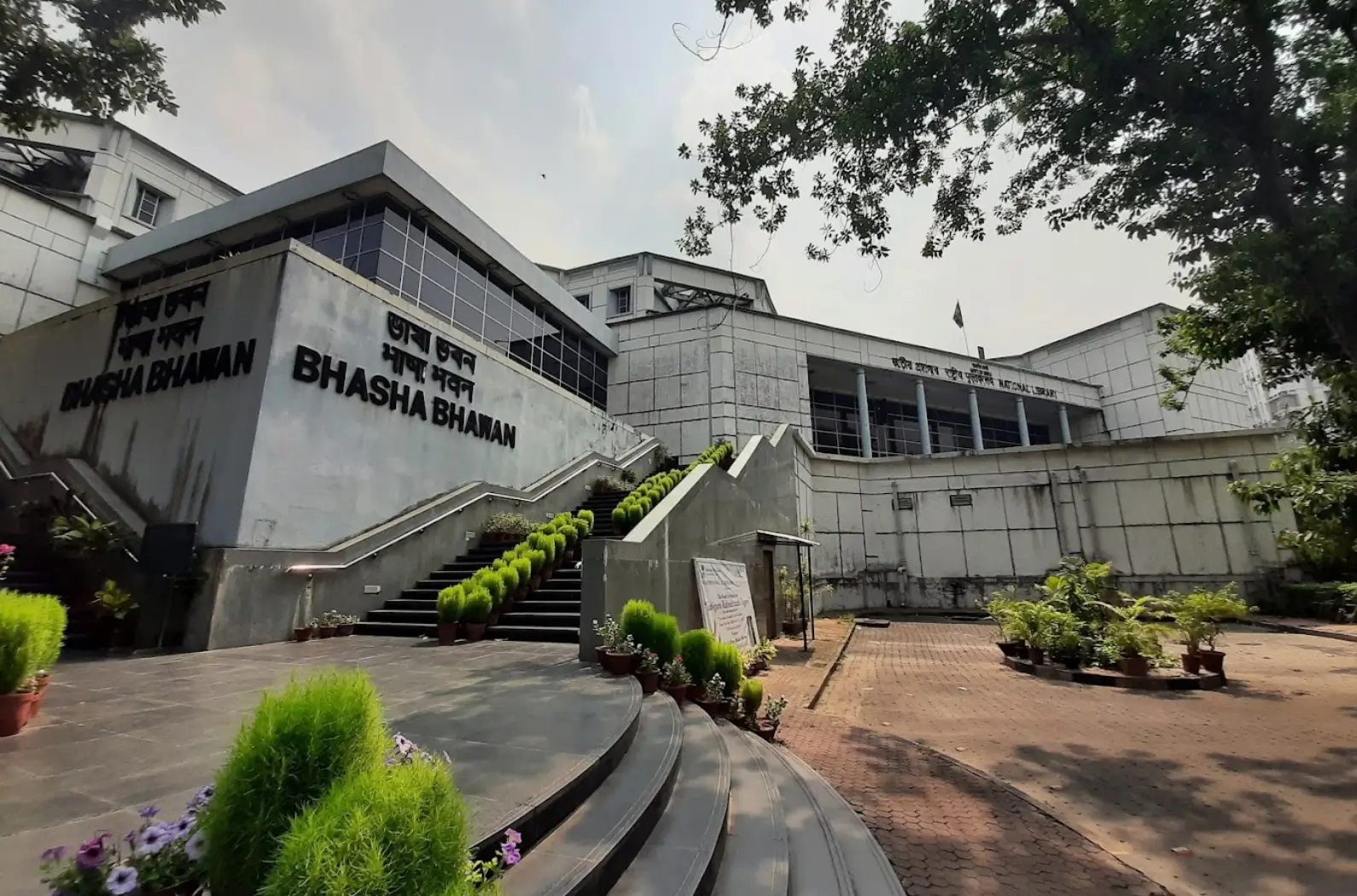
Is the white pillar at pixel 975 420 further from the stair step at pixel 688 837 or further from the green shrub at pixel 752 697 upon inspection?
the stair step at pixel 688 837

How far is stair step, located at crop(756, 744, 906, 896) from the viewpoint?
2.96m

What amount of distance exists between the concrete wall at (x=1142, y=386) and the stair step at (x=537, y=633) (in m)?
A: 29.3

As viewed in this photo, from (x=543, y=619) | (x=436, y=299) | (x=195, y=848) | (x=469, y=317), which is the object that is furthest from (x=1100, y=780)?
(x=469, y=317)

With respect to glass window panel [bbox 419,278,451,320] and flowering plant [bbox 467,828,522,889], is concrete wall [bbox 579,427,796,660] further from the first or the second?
glass window panel [bbox 419,278,451,320]

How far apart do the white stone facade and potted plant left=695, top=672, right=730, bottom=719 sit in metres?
16.3

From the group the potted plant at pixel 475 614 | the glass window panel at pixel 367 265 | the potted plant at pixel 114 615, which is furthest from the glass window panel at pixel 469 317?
the potted plant at pixel 114 615

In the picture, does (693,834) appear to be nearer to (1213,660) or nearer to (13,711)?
(13,711)

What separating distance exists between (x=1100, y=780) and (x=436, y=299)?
47.7 feet

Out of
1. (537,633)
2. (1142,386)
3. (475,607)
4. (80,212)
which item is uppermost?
(80,212)

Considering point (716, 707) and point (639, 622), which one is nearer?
point (716, 707)

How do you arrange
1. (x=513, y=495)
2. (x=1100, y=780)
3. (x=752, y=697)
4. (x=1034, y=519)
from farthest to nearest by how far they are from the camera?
(x=1034, y=519) → (x=513, y=495) → (x=752, y=697) → (x=1100, y=780)

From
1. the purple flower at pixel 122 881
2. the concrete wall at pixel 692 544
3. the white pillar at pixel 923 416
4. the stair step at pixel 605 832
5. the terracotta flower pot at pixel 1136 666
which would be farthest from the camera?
the white pillar at pixel 923 416

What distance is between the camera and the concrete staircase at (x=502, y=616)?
812 centimetres

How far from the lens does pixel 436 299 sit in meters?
14.0
